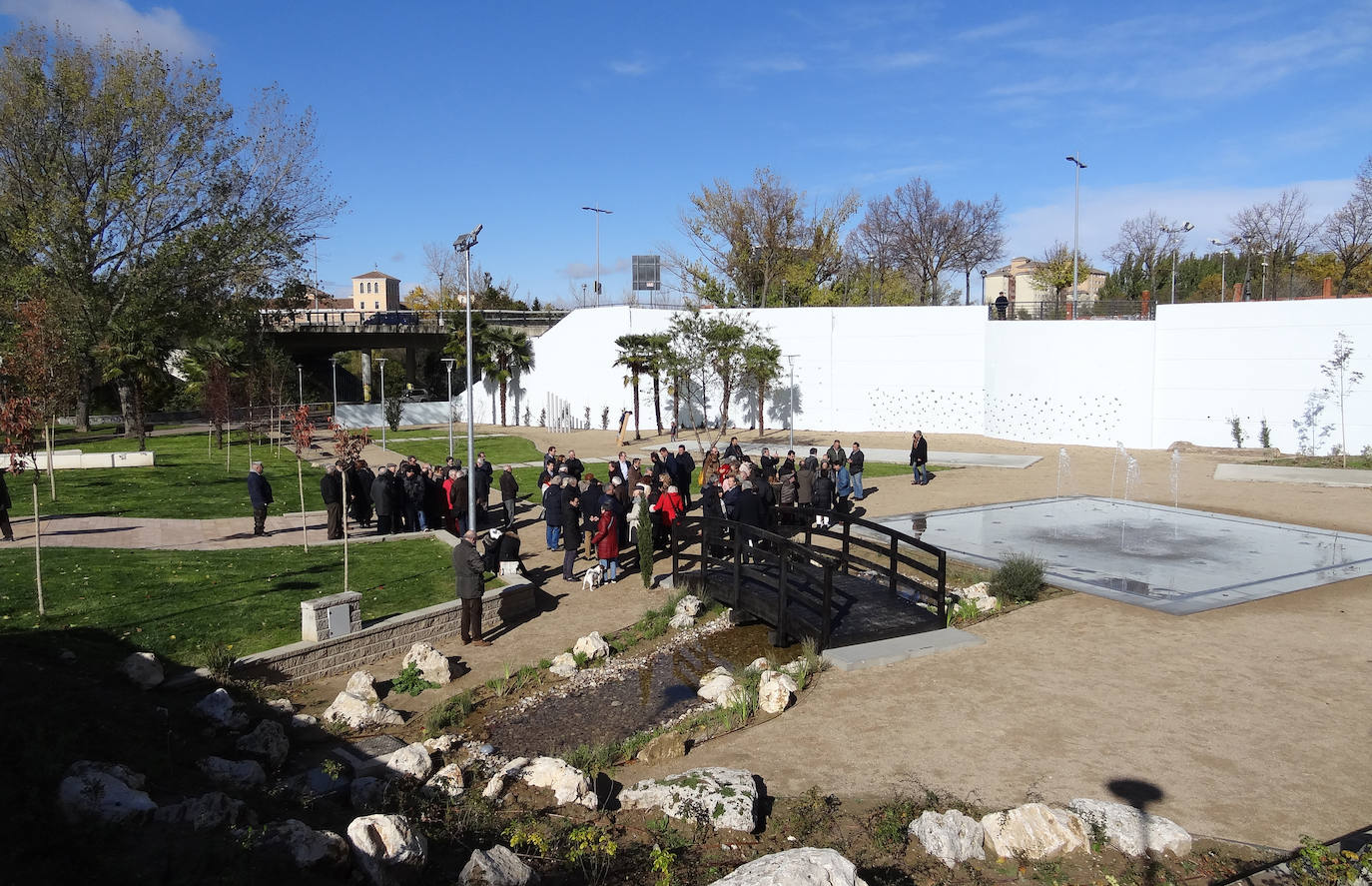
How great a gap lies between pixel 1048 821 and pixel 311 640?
27.9 ft

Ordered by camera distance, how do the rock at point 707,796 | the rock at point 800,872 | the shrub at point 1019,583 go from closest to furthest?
the rock at point 800,872 < the rock at point 707,796 < the shrub at point 1019,583

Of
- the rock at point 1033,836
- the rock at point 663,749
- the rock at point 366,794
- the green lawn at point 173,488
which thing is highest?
the green lawn at point 173,488

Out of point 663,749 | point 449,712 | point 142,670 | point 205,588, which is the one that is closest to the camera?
point 663,749

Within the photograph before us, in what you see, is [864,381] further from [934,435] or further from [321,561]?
[321,561]

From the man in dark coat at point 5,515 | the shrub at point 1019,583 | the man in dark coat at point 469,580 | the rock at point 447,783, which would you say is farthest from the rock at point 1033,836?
the man in dark coat at point 5,515

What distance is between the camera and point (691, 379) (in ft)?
137

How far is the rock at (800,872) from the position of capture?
188 inches

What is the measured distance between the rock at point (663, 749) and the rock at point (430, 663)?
11.8ft

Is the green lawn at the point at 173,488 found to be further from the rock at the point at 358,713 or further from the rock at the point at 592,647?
the rock at the point at 592,647

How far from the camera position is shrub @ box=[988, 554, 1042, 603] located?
41.1 feet

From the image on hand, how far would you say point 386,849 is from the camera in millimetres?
5492

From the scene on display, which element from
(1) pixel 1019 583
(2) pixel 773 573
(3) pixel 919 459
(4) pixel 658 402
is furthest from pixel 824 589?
(4) pixel 658 402

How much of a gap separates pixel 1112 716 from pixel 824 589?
3321 millimetres

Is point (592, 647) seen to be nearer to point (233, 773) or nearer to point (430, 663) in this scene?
point (430, 663)
